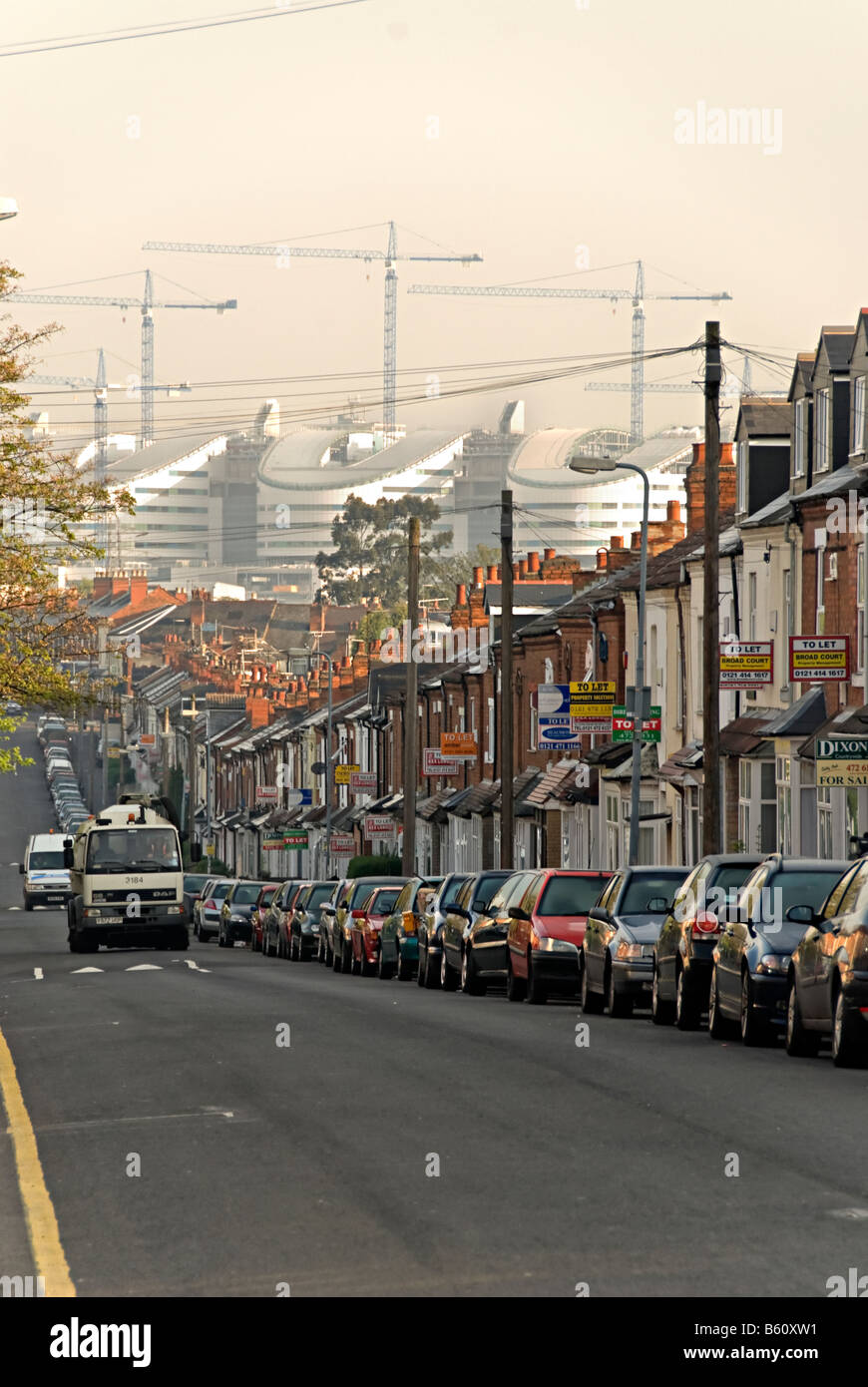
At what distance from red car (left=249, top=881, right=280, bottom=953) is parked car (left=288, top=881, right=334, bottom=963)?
5.19 meters

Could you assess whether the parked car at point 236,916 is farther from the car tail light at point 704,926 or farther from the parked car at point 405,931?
the car tail light at point 704,926

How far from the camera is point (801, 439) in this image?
130 ft

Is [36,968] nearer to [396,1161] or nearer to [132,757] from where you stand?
[396,1161]

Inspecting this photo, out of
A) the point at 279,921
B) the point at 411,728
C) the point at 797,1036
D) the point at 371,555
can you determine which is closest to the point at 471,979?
the point at 797,1036

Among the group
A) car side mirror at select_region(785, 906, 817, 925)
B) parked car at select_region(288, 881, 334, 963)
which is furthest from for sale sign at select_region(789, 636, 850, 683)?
car side mirror at select_region(785, 906, 817, 925)

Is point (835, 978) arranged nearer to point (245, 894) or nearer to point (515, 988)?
point (515, 988)

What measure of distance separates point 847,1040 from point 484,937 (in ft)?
40.4

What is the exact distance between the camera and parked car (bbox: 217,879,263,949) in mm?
59125

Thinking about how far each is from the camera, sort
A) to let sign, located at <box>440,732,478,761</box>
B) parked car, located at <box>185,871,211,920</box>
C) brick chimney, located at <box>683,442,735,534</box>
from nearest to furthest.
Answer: brick chimney, located at <box>683,442,735,534</box> → to let sign, located at <box>440,732,478,761</box> → parked car, located at <box>185,871,211,920</box>

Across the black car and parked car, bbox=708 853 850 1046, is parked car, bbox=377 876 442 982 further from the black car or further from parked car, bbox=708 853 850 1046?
the black car

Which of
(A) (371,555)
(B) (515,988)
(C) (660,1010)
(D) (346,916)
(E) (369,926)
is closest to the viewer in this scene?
(C) (660,1010)

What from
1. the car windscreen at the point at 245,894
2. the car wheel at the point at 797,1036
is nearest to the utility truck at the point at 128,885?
the car windscreen at the point at 245,894

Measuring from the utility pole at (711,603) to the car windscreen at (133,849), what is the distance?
14.2m

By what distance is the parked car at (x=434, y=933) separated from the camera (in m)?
31.2
